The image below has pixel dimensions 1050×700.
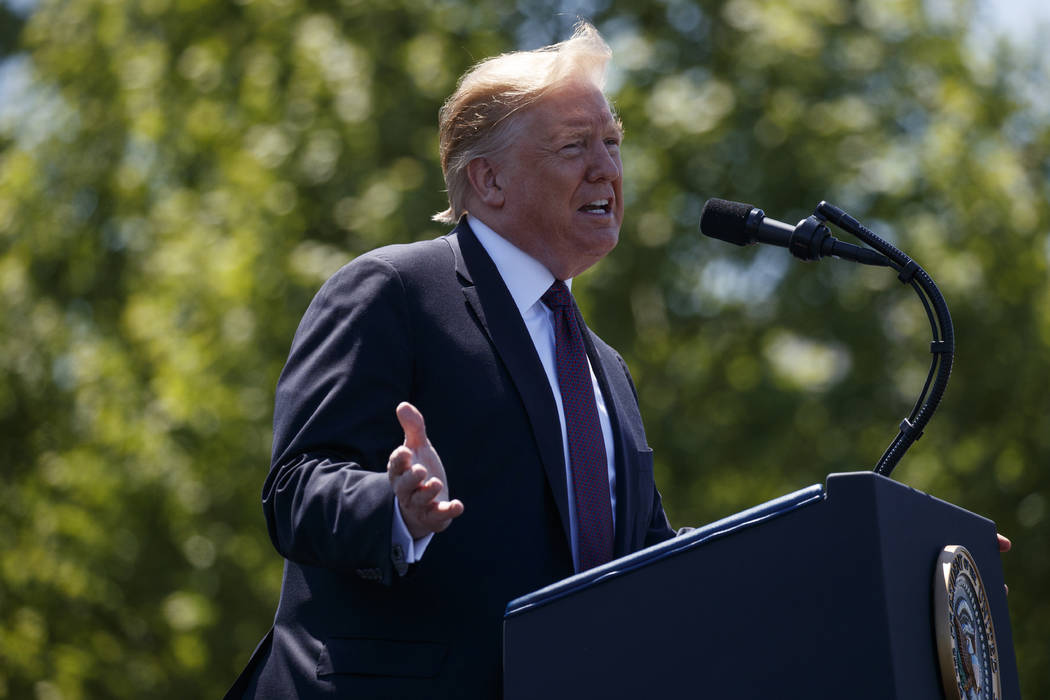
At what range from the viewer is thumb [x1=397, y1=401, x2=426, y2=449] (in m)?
2.02

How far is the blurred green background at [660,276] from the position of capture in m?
7.75

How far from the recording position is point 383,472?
2.31 metres

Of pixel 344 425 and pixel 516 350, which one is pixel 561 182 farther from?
pixel 344 425

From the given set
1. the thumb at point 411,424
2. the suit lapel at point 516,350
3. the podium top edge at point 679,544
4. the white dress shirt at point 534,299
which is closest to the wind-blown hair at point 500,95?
the white dress shirt at point 534,299

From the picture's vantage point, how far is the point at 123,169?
962cm

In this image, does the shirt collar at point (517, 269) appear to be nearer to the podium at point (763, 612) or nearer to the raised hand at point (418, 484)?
the raised hand at point (418, 484)

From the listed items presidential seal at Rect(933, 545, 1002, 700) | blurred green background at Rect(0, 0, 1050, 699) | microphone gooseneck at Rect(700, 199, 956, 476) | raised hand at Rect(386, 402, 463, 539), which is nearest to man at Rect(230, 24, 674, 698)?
raised hand at Rect(386, 402, 463, 539)

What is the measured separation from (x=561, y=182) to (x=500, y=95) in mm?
242

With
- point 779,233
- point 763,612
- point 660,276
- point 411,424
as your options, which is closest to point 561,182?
point 779,233

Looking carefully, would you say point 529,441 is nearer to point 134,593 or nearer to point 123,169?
point 134,593

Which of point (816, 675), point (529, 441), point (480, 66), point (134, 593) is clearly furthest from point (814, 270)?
point (816, 675)

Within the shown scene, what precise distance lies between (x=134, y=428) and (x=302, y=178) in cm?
187

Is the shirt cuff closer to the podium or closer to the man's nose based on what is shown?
the podium

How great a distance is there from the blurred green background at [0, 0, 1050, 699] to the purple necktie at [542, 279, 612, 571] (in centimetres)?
476
